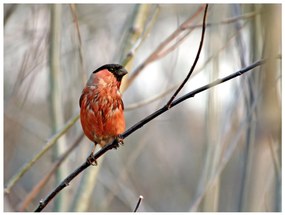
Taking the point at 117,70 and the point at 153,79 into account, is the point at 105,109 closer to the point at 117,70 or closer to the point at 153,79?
the point at 117,70

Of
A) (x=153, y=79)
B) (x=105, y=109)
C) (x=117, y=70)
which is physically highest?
(x=153, y=79)

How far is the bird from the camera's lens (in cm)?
183

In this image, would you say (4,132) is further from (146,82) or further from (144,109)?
(144,109)

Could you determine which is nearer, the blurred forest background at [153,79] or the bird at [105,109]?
the blurred forest background at [153,79]

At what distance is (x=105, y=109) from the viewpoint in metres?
1.84

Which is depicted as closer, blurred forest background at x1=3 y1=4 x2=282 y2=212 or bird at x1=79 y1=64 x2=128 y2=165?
blurred forest background at x1=3 y1=4 x2=282 y2=212

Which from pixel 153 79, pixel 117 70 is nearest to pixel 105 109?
pixel 117 70

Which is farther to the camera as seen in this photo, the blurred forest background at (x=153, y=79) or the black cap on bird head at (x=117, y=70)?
the black cap on bird head at (x=117, y=70)

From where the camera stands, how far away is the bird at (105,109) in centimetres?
183

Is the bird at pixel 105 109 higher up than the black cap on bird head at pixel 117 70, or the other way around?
the black cap on bird head at pixel 117 70

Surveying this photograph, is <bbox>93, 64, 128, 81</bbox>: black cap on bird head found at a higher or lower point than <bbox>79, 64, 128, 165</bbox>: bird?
higher

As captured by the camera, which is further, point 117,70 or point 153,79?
point 153,79

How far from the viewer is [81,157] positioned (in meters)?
2.21

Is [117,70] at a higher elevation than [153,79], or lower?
lower
